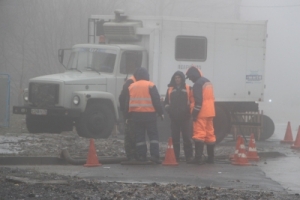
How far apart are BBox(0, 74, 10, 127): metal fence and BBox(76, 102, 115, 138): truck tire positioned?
15.2 feet

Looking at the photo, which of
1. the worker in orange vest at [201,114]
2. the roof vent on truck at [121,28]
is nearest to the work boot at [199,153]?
the worker in orange vest at [201,114]

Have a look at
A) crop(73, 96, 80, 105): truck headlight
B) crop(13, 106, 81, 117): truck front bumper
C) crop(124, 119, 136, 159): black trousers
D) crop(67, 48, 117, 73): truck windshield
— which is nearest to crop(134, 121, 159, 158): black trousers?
crop(124, 119, 136, 159): black trousers

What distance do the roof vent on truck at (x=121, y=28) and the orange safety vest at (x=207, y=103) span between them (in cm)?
516

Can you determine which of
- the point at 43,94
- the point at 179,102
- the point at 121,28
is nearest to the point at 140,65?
the point at 121,28

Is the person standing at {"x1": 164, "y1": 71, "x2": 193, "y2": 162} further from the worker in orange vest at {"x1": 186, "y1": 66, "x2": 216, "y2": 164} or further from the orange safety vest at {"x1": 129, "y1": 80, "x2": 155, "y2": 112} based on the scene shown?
the orange safety vest at {"x1": 129, "y1": 80, "x2": 155, "y2": 112}

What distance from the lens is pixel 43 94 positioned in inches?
665

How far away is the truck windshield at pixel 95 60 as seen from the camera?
57.0 feet

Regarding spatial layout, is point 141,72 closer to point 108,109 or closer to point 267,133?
point 108,109

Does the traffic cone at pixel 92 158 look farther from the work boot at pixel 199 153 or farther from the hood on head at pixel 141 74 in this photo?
the work boot at pixel 199 153

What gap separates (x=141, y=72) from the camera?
1255cm

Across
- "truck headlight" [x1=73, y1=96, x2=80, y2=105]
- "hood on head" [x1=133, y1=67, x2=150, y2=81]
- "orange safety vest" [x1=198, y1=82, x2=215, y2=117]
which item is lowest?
"truck headlight" [x1=73, y1=96, x2=80, y2=105]

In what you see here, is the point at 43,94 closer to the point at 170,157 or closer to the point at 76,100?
the point at 76,100

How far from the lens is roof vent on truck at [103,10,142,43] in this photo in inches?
687

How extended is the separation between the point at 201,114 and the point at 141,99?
1073 mm
